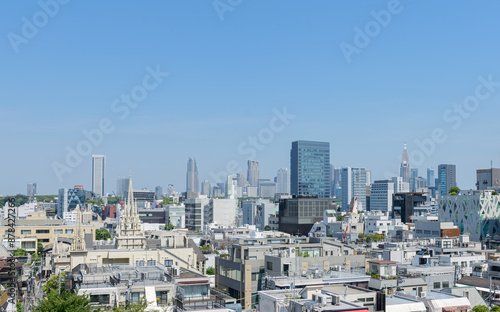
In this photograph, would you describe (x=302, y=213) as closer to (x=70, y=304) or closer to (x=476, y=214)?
(x=476, y=214)

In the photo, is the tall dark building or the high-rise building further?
the high-rise building

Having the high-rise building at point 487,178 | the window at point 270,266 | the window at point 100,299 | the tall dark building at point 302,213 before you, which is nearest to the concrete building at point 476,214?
the high-rise building at point 487,178

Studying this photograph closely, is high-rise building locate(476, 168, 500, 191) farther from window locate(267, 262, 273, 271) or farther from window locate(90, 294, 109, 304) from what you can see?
window locate(90, 294, 109, 304)

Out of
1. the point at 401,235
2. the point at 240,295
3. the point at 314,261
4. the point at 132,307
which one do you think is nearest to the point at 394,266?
the point at 314,261

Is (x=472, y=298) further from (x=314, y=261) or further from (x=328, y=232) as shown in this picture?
(x=328, y=232)

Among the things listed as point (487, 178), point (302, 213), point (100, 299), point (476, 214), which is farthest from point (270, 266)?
point (487, 178)

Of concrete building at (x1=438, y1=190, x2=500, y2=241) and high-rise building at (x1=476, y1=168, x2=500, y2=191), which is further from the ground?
high-rise building at (x1=476, y1=168, x2=500, y2=191)

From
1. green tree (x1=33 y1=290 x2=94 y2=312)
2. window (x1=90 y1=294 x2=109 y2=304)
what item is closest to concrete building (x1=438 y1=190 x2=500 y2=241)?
window (x1=90 y1=294 x2=109 y2=304)
